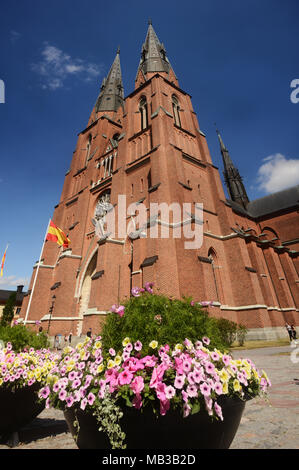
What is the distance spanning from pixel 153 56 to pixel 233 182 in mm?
23080

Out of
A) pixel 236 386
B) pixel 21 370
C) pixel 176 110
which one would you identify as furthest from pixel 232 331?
pixel 176 110

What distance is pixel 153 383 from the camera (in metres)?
1.47

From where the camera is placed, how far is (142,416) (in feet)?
4.78

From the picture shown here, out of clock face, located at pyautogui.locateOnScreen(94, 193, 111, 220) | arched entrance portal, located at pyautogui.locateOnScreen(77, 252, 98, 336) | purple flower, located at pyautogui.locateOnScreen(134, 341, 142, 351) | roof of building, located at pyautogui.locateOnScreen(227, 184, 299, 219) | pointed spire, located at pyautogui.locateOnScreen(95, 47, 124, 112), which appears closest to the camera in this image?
purple flower, located at pyautogui.locateOnScreen(134, 341, 142, 351)

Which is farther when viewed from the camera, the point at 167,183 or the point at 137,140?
the point at 137,140

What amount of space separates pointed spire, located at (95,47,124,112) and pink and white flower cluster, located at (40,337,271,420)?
1388 inches

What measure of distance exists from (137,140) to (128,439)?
22106 millimetres

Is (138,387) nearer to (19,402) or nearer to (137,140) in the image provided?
(19,402)

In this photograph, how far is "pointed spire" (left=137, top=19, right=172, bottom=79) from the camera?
2675 cm

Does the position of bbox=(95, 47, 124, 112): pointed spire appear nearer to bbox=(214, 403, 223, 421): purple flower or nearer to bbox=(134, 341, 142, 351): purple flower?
bbox=(134, 341, 142, 351): purple flower

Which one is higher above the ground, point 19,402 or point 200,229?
point 200,229

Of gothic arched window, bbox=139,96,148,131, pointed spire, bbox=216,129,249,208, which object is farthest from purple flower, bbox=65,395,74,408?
pointed spire, bbox=216,129,249,208

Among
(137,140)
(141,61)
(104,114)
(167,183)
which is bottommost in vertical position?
(167,183)
